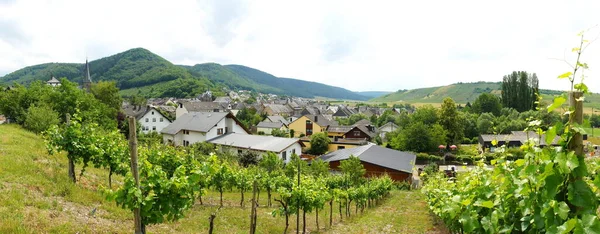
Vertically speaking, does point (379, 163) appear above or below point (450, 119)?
below

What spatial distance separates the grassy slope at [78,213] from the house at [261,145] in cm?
1892

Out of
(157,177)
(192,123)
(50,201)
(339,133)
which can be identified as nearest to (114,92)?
(192,123)

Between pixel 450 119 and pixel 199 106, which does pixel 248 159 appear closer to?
pixel 450 119

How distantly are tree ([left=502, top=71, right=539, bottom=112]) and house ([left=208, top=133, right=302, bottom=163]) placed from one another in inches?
2680

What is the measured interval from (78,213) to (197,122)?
129 feet

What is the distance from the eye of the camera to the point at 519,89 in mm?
81000

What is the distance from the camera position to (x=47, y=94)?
34094 millimetres

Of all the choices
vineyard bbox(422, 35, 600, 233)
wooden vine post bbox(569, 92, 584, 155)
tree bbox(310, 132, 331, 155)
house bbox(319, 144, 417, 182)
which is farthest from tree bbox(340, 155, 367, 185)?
wooden vine post bbox(569, 92, 584, 155)

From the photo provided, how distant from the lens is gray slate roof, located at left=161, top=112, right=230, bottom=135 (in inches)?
1783

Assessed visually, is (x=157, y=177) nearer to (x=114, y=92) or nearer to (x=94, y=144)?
(x=94, y=144)

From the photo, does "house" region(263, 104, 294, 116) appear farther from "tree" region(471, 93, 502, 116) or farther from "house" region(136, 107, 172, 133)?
"tree" region(471, 93, 502, 116)

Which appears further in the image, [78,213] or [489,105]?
[489,105]

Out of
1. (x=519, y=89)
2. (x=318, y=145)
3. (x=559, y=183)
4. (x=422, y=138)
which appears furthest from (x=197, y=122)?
(x=519, y=89)

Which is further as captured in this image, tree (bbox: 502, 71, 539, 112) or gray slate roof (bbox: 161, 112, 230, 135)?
tree (bbox: 502, 71, 539, 112)
